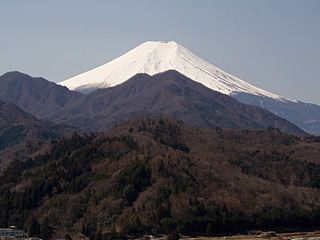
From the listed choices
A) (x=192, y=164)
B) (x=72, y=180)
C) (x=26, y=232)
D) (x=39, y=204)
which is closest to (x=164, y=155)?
(x=192, y=164)

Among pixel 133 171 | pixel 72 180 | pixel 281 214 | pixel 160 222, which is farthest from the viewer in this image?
pixel 72 180

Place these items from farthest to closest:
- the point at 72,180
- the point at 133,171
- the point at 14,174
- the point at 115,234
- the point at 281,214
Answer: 1. the point at 14,174
2. the point at 72,180
3. the point at 133,171
4. the point at 281,214
5. the point at 115,234

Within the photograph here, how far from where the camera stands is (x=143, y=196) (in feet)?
431

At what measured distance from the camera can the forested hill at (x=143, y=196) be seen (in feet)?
398

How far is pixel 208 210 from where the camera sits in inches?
4865

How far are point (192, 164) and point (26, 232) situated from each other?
40.8 m

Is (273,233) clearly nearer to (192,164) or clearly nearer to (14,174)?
(192,164)

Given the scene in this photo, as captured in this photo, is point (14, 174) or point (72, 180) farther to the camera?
point (14, 174)

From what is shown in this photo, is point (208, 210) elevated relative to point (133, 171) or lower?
lower

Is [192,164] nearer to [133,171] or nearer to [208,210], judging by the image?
[133,171]

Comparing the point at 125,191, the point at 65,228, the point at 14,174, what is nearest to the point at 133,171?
the point at 125,191

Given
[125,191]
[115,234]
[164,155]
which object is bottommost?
[115,234]

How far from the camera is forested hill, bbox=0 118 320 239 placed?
4771 inches

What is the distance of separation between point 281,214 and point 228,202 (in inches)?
393
